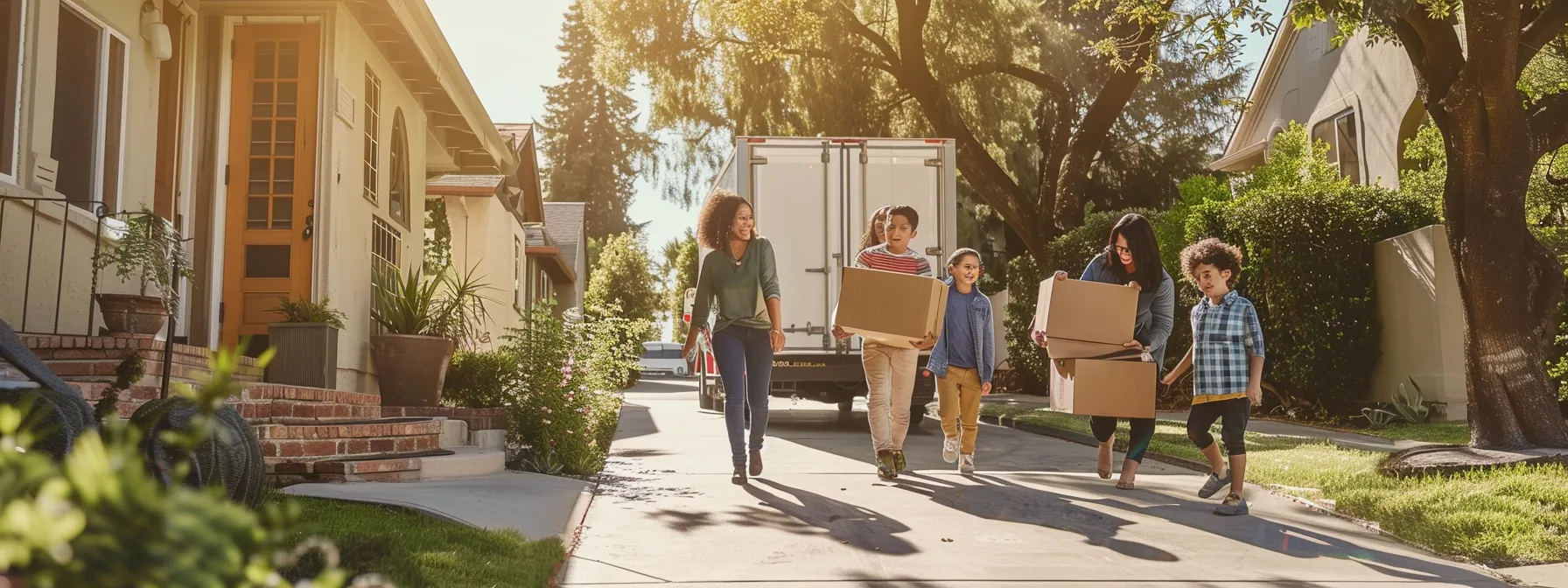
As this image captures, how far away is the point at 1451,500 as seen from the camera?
639cm

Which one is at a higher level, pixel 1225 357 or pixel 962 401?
pixel 1225 357

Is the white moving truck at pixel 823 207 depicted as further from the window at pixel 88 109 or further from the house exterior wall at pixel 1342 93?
the house exterior wall at pixel 1342 93

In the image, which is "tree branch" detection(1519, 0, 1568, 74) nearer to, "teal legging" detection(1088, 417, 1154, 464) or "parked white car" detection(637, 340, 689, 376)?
"teal legging" detection(1088, 417, 1154, 464)

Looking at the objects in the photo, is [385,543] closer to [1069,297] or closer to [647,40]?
[1069,297]

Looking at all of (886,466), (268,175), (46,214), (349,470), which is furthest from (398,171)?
(886,466)

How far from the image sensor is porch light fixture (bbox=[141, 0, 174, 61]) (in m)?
8.55

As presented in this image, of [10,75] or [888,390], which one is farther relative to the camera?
[888,390]

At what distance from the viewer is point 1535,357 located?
28.3ft

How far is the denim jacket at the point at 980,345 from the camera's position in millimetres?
8117

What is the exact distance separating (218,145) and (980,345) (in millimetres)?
6136

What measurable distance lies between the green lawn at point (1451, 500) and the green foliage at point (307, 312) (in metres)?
6.53

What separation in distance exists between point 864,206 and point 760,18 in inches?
307

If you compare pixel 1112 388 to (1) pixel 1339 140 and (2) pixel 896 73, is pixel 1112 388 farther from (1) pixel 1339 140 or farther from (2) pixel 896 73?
(1) pixel 1339 140

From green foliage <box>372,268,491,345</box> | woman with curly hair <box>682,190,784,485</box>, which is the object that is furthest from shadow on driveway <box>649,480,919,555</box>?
green foliage <box>372,268,491,345</box>
